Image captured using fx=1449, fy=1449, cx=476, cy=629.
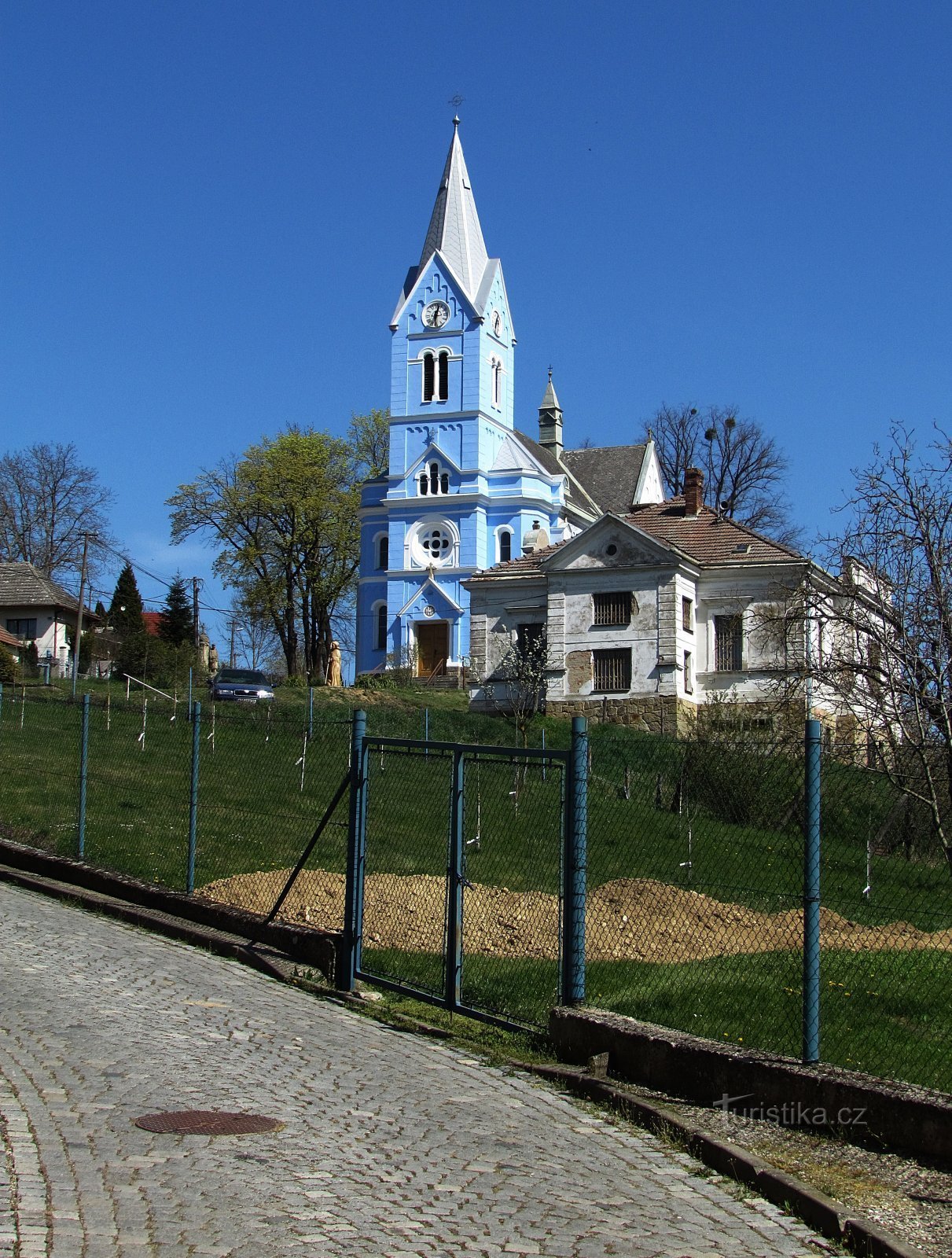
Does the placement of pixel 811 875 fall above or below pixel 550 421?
below

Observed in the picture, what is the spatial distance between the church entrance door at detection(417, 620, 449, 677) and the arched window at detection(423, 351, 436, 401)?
10.5 m

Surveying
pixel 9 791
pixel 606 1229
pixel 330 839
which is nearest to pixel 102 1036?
pixel 606 1229

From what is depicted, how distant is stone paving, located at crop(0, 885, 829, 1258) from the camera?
560 centimetres

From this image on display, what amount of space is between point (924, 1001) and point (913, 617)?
15218 millimetres

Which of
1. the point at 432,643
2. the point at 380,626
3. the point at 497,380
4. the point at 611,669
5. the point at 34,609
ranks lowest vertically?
the point at 611,669

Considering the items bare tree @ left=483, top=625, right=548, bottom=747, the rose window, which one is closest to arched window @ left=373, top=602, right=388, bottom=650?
the rose window

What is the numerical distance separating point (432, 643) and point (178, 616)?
20688mm

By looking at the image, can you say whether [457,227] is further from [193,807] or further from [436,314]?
[193,807]

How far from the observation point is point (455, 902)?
9.94 meters

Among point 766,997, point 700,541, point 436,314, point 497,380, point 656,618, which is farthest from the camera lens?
point 497,380

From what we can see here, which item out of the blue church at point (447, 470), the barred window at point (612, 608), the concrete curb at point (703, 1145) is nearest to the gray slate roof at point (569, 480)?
the blue church at point (447, 470)

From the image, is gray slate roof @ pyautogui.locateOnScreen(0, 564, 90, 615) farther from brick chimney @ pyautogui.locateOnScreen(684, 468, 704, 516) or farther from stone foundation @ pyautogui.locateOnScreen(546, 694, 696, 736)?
brick chimney @ pyautogui.locateOnScreen(684, 468, 704, 516)

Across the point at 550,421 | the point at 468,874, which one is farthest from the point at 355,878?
the point at 550,421

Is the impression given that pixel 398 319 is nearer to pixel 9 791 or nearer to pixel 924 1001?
pixel 9 791
